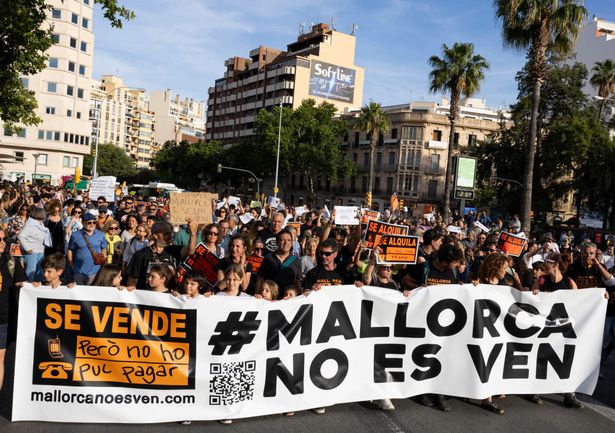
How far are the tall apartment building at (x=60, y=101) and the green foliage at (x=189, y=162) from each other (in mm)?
17045

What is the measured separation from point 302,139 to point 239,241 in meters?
56.7

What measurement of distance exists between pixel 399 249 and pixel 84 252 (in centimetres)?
430

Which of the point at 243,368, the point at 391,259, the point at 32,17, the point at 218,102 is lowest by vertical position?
the point at 243,368

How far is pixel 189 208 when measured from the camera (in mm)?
8398

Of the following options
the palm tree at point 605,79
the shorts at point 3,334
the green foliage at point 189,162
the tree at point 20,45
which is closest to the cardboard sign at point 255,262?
the shorts at point 3,334

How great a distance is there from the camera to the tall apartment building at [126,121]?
136 metres

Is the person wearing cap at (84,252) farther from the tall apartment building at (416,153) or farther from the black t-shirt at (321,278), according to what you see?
the tall apartment building at (416,153)

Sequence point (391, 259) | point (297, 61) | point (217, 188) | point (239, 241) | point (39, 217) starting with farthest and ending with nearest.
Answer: point (217, 188) < point (297, 61) < point (39, 217) < point (391, 259) < point (239, 241)

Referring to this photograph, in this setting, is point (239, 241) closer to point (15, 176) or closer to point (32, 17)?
point (32, 17)

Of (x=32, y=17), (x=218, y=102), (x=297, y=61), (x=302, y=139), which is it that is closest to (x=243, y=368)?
(x=32, y=17)

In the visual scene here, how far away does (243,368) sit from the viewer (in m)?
5.18

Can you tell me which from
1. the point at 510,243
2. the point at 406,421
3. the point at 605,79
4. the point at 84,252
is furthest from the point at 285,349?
the point at 605,79

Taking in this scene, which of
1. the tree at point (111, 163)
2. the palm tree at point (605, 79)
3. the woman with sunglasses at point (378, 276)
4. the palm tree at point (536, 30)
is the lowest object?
the woman with sunglasses at point (378, 276)

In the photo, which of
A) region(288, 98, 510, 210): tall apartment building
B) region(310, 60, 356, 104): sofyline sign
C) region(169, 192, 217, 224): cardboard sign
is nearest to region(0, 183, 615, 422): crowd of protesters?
region(169, 192, 217, 224): cardboard sign
